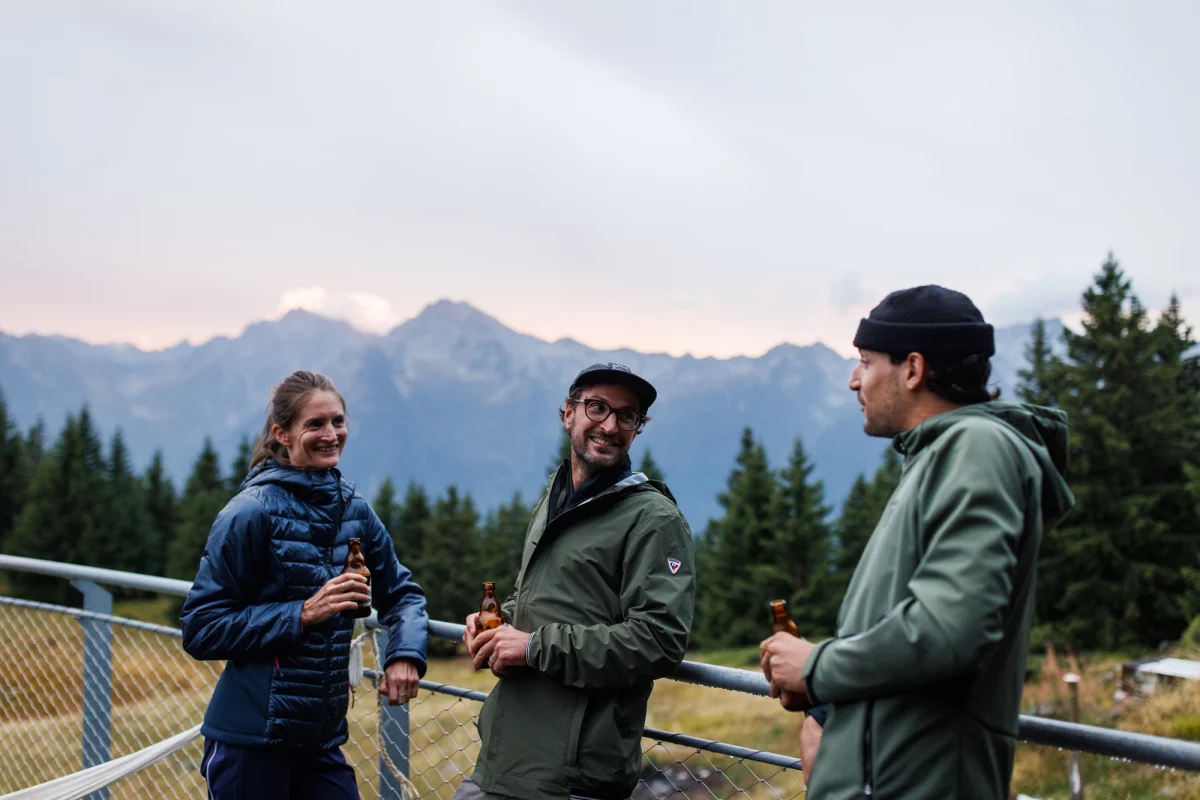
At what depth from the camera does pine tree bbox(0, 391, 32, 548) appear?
2281 inches

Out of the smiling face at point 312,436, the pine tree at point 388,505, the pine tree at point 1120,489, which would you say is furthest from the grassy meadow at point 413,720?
the pine tree at point 388,505

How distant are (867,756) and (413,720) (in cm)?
877

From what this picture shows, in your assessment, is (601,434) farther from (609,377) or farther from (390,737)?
(390,737)

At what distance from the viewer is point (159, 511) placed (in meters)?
63.2

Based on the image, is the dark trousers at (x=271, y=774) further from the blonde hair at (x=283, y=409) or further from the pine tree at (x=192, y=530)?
the pine tree at (x=192, y=530)

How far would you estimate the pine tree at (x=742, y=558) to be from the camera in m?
42.6

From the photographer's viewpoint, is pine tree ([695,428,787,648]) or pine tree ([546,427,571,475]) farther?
pine tree ([695,428,787,648])

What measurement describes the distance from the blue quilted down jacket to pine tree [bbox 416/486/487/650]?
4738 cm

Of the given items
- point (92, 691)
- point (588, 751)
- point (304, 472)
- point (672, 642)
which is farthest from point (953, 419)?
point (92, 691)

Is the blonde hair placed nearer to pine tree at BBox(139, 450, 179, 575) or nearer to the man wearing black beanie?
the man wearing black beanie

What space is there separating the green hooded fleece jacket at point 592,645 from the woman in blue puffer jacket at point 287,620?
0.61 m

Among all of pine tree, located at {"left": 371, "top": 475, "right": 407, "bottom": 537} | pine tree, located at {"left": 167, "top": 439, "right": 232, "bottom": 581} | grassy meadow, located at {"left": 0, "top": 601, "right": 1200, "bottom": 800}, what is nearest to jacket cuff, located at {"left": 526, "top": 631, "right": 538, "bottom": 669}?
grassy meadow, located at {"left": 0, "top": 601, "right": 1200, "bottom": 800}

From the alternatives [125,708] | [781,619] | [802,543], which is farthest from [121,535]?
[781,619]

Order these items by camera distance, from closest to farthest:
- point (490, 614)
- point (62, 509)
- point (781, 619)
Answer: point (781, 619) → point (490, 614) → point (62, 509)
